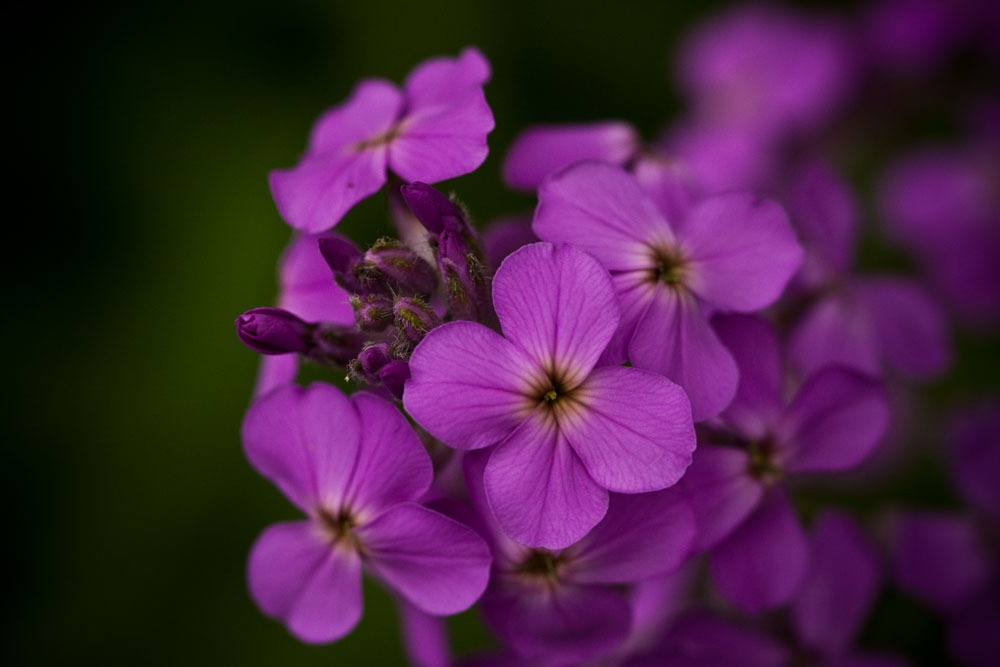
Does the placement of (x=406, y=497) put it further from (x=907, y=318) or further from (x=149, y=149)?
(x=149, y=149)

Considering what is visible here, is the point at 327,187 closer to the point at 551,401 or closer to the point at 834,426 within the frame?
the point at 551,401

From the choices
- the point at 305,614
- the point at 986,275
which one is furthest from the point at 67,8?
the point at 986,275

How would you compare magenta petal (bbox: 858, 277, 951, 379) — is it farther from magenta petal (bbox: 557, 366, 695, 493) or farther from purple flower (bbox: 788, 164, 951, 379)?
magenta petal (bbox: 557, 366, 695, 493)

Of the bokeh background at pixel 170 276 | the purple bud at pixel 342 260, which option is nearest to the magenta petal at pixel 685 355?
the purple bud at pixel 342 260

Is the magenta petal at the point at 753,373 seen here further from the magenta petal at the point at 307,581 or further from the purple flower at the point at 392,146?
the magenta petal at the point at 307,581

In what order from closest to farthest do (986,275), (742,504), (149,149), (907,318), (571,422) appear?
(571,422)
(742,504)
(907,318)
(986,275)
(149,149)

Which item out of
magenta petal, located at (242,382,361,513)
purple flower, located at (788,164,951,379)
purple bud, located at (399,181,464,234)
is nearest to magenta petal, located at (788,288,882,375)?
purple flower, located at (788,164,951,379)

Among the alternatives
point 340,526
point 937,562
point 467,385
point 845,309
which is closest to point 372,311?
point 467,385
